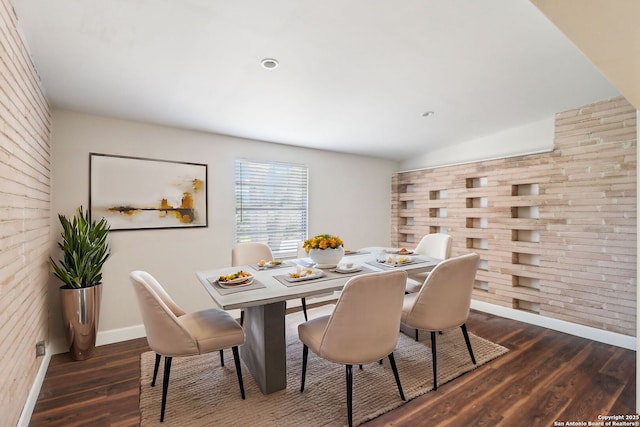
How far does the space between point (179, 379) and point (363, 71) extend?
277 cm

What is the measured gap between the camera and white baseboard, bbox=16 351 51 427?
173 cm

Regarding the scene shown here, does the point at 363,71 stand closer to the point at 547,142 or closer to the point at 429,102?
the point at 429,102

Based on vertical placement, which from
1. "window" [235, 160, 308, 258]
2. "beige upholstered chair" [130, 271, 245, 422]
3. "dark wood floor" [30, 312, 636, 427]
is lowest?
"dark wood floor" [30, 312, 636, 427]

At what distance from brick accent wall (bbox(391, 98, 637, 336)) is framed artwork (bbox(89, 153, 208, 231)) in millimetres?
3340

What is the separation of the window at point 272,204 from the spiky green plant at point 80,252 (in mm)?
1381

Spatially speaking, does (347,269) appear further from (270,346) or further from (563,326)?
(563,326)

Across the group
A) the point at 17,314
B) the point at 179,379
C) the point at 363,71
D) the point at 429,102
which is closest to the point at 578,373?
the point at 429,102

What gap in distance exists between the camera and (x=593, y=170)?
295 centimetres

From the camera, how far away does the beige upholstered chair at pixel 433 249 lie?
315 centimetres

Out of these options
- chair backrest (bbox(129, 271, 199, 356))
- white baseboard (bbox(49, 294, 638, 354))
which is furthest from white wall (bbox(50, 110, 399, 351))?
chair backrest (bbox(129, 271, 199, 356))

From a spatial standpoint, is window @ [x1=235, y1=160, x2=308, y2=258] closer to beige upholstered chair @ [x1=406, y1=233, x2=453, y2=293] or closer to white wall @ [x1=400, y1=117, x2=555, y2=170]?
beige upholstered chair @ [x1=406, y1=233, x2=453, y2=293]

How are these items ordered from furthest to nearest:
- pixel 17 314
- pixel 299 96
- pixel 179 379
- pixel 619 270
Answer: pixel 619 270
pixel 299 96
pixel 179 379
pixel 17 314

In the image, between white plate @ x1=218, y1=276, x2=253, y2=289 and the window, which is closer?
white plate @ x1=218, y1=276, x2=253, y2=289

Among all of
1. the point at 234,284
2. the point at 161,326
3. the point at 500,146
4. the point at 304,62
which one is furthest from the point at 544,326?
the point at 161,326
